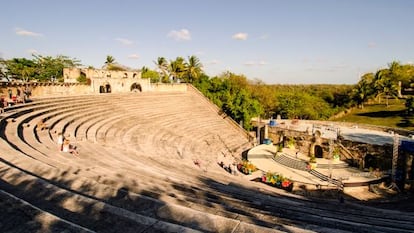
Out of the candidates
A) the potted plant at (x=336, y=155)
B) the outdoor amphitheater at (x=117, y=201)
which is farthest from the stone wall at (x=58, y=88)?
the potted plant at (x=336, y=155)

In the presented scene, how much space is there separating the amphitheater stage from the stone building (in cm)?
2015

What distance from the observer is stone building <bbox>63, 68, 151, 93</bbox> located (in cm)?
3712

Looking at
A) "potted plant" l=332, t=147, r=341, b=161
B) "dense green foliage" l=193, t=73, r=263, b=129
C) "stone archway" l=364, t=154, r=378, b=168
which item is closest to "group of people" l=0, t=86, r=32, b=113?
"dense green foliage" l=193, t=73, r=263, b=129

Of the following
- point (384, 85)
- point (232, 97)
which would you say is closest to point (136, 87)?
point (232, 97)

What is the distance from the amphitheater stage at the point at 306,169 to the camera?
21312 millimetres

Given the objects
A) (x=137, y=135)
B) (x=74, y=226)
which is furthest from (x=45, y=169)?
(x=137, y=135)

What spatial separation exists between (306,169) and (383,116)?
113ft

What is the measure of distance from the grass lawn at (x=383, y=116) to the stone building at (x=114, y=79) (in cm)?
3893

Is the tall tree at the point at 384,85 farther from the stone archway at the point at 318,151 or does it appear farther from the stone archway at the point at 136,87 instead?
the stone archway at the point at 136,87

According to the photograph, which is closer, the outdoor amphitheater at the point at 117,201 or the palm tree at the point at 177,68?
the outdoor amphitheater at the point at 117,201

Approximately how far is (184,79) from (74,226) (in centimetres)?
4889

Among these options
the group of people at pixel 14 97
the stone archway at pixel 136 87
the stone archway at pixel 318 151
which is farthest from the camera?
the stone archway at pixel 136 87

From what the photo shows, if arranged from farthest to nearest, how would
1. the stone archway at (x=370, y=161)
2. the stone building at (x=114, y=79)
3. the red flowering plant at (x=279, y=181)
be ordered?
the stone building at (x=114, y=79) < the stone archway at (x=370, y=161) < the red flowering plant at (x=279, y=181)

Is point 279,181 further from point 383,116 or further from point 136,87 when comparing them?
point 383,116
